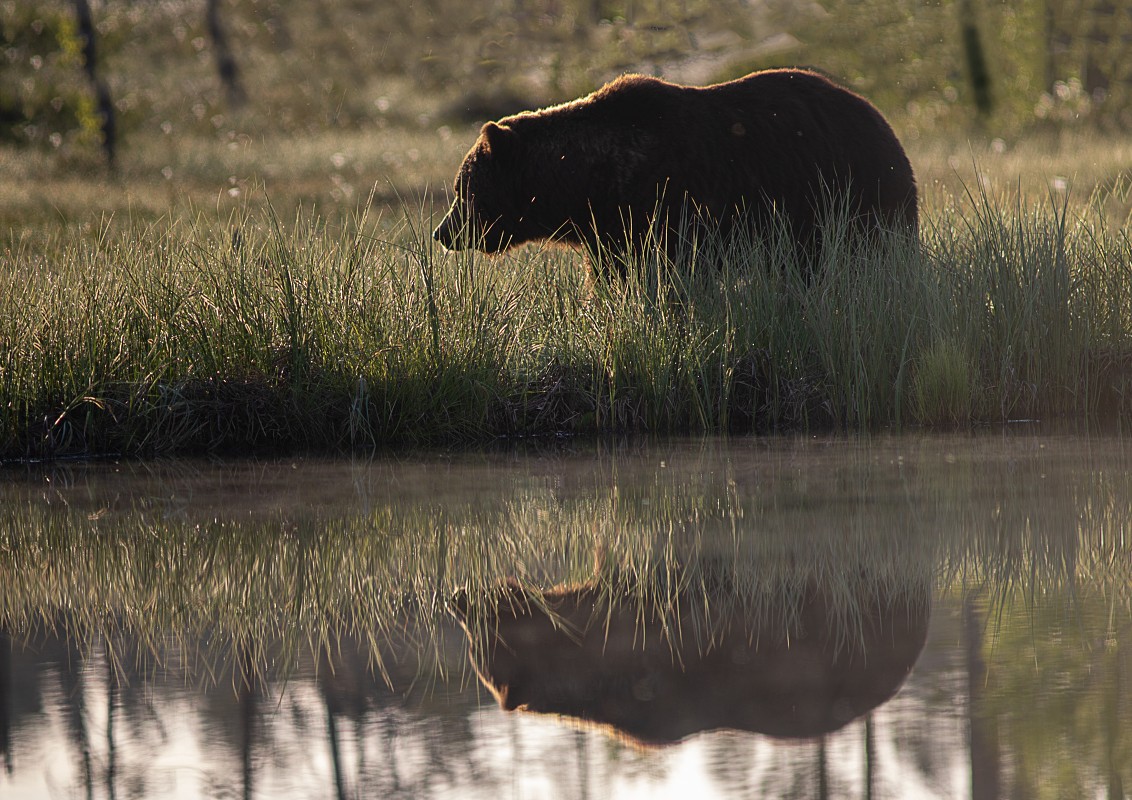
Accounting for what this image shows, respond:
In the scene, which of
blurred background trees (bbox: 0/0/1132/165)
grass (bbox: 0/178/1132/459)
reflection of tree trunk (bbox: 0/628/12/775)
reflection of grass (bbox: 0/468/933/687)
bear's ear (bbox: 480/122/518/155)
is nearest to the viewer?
reflection of tree trunk (bbox: 0/628/12/775)

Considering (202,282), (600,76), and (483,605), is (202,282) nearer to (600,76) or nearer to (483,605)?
(483,605)

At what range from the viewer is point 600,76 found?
37.2 m

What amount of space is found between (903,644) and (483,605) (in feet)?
4.24

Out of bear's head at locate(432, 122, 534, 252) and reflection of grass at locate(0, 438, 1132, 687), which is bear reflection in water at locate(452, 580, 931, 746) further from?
bear's head at locate(432, 122, 534, 252)

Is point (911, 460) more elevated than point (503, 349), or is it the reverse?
point (503, 349)

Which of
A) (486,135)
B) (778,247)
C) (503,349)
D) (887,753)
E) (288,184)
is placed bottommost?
(887,753)

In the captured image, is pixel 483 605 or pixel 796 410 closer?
pixel 483 605

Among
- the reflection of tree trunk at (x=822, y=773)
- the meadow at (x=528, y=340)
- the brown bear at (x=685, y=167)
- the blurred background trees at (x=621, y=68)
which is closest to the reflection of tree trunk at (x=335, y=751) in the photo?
the reflection of tree trunk at (x=822, y=773)

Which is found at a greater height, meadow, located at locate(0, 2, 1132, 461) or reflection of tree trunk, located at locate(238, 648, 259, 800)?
meadow, located at locate(0, 2, 1132, 461)

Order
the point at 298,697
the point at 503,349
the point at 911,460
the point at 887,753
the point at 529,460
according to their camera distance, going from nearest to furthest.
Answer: the point at 887,753, the point at 298,697, the point at 911,460, the point at 529,460, the point at 503,349

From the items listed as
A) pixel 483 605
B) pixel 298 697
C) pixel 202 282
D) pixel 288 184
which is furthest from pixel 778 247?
pixel 288 184

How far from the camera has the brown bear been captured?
845 centimetres

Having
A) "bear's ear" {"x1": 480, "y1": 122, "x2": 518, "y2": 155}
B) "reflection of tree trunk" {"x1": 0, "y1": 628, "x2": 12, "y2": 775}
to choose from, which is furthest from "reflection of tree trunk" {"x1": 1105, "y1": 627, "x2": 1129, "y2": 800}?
"bear's ear" {"x1": 480, "y1": 122, "x2": 518, "y2": 155}

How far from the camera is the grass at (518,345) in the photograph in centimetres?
750
